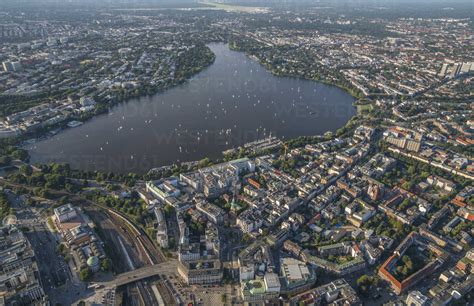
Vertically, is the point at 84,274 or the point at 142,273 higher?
the point at 84,274

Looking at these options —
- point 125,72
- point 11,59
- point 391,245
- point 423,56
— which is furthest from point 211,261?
point 423,56

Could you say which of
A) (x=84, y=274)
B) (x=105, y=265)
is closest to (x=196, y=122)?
(x=105, y=265)

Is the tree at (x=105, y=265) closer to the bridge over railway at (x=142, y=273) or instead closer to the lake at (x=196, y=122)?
the bridge over railway at (x=142, y=273)

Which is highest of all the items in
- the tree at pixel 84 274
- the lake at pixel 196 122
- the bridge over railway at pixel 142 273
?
the tree at pixel 84 274

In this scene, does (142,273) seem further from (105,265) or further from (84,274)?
(84,274)

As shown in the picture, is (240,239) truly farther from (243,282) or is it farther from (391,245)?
(391,245)

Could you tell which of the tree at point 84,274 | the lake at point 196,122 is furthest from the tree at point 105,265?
the lake at point 196,122

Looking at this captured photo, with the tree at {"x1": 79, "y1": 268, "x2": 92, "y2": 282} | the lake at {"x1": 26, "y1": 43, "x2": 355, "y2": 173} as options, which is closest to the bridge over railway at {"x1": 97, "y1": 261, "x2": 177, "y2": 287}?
the tree at {"x1": 79, "y1": 268, "x2": 92, "y2": 282}
